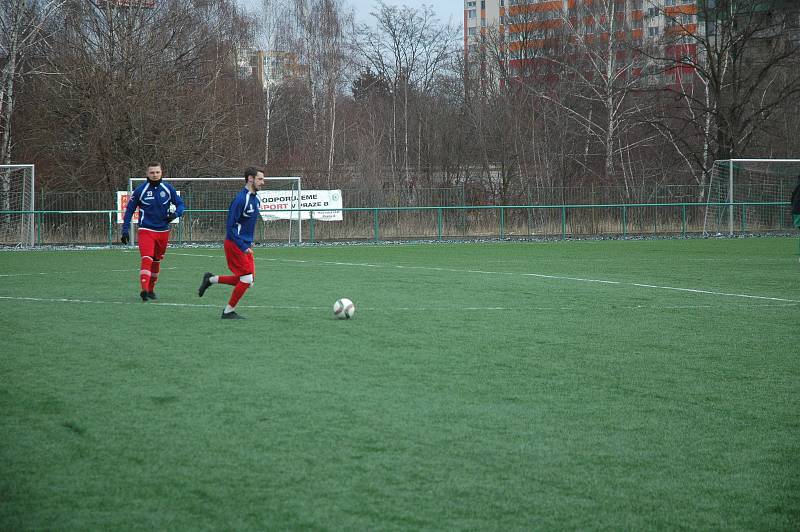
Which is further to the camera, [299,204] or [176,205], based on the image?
[299,204]

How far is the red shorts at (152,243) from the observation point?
12.6 meters

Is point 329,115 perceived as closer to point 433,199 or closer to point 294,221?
point 433,199

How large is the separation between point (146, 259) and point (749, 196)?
90.4 ft

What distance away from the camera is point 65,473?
14.7ft

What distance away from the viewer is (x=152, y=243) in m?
12.7

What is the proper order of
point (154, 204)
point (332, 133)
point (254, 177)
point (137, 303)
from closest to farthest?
point (254, 177) → point (137, 303) → point (154, 204) → point (332, 133)

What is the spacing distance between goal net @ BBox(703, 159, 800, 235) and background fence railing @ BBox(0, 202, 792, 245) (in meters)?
0.04

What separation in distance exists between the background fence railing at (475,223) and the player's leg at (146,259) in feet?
59.2

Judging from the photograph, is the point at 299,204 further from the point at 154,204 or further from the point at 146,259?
the point at 146,259

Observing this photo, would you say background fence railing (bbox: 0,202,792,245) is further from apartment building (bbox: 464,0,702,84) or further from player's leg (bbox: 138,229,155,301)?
player's leg (bbox: 138,229,155,301)

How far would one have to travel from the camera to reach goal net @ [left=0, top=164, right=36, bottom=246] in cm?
2927

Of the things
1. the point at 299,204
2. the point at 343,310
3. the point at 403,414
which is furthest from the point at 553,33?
the point at 403,414

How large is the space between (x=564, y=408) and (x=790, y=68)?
42370mm

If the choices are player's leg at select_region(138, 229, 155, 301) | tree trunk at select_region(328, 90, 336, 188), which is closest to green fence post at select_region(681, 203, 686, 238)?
tree trunk at select_region(328, 90, 336, 188)
